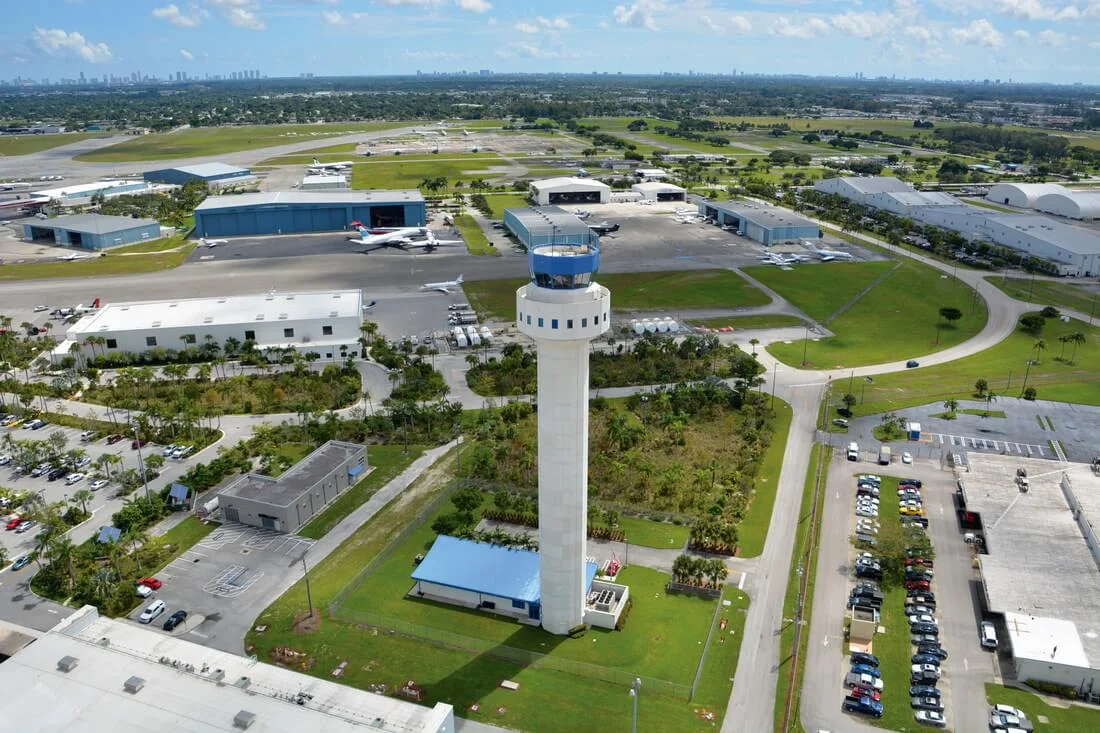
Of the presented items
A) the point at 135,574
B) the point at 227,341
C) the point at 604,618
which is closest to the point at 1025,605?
the point at 604,618

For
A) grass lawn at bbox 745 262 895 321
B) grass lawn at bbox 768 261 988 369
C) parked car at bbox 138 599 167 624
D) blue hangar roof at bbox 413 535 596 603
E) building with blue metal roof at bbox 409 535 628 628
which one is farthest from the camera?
grass lawn at bbox 745 262 895 321

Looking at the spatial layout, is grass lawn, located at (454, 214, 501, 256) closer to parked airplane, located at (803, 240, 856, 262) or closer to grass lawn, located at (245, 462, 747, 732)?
parked airplane, located at (803, 240, 856, 262)

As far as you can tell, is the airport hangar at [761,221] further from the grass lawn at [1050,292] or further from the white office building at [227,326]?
the white office building at [227,326]

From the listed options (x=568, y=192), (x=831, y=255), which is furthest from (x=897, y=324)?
(x=568, y=192)

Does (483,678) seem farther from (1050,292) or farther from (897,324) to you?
(1050,292)

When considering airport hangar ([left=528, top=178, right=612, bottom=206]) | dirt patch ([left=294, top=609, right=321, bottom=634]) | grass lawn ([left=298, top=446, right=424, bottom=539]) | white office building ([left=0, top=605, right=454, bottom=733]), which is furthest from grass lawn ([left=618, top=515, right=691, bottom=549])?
airport hangar ([left=528, top=178, right=612, bottom=206])

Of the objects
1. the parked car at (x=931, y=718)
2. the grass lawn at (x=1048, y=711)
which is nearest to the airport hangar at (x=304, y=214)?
the parked car at (x=931, y=718)
